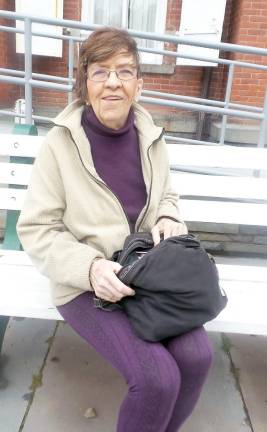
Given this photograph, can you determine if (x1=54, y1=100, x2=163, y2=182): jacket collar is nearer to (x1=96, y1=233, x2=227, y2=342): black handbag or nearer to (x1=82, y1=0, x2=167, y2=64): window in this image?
(x1=96, y1=233, x2=227, y2=342): black handbag

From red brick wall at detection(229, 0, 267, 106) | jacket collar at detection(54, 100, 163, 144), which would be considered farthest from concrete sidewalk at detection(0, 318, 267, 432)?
red brick wall at detection(229, 0, 267, 106)

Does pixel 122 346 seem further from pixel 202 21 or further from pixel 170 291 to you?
pixel 202 21

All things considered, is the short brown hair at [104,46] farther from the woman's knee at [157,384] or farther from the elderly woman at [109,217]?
the woman's knee at [157,384]

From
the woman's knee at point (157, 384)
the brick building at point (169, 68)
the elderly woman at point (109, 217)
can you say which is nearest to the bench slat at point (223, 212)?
the elderly woman at point (109, 217)

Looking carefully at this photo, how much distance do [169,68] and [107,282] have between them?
18.0 feet

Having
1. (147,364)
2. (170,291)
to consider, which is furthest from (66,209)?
(147,364)

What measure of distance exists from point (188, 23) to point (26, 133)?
4332 mm

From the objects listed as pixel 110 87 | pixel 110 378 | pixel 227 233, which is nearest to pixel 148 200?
pixel 110 87

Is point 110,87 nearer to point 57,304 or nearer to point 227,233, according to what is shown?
point 57,304

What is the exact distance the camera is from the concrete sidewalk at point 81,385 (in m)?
1.86

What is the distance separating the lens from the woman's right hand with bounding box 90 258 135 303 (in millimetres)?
1440

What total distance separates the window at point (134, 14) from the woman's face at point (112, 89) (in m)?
4.92

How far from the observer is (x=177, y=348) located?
148 cm

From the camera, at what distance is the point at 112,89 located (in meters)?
1.65
